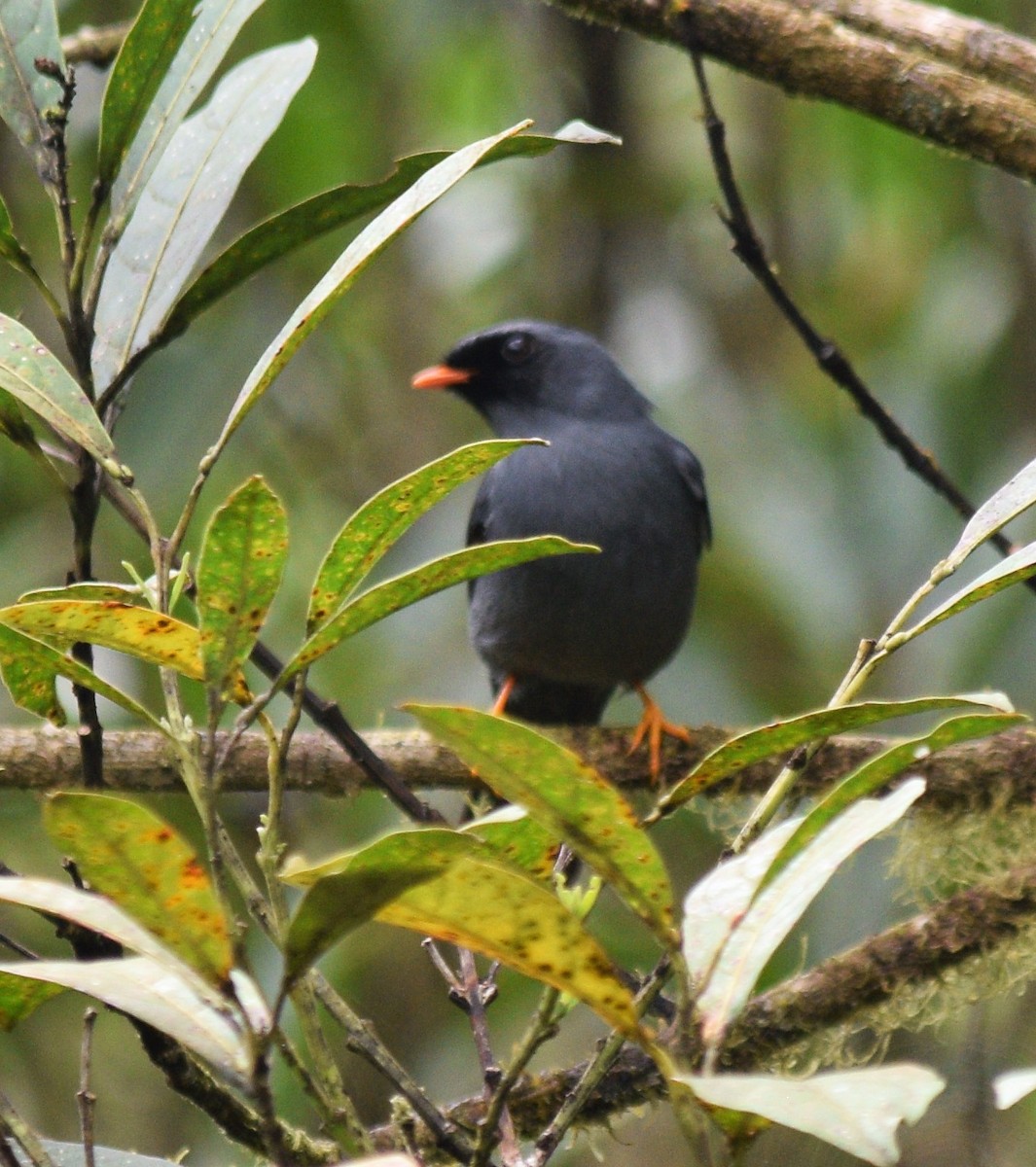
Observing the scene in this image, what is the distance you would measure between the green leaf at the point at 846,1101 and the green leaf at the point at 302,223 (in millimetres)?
1081

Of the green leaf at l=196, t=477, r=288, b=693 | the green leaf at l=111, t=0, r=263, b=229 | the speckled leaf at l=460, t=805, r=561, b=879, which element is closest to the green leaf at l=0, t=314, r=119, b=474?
the green leaf at l=196, t=477, r=288, b=693

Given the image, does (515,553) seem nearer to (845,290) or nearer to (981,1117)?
(981,1117)

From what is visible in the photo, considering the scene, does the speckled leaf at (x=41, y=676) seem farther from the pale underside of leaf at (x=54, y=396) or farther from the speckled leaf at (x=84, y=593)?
the pale underside of leaf at (x=54, y=396)

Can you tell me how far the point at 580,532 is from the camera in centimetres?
494

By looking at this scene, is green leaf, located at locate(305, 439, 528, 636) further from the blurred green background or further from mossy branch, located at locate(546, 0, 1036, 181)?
the blurred green background

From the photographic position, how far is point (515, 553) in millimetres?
1488

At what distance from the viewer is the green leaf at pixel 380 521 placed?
149cm

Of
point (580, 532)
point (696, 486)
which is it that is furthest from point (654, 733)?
point (696, 486)

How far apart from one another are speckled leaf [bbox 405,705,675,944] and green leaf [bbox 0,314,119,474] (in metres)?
0.51

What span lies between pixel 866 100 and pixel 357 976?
12.5 feet

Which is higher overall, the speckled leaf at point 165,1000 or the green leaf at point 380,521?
the green leaf at point 380,521

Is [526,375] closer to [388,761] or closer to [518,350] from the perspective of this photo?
[518,350]

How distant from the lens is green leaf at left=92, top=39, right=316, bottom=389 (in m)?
1.93

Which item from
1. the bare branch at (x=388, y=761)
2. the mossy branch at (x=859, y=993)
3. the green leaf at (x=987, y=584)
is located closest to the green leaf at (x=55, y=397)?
the green leaf at (x=987, y=584)
